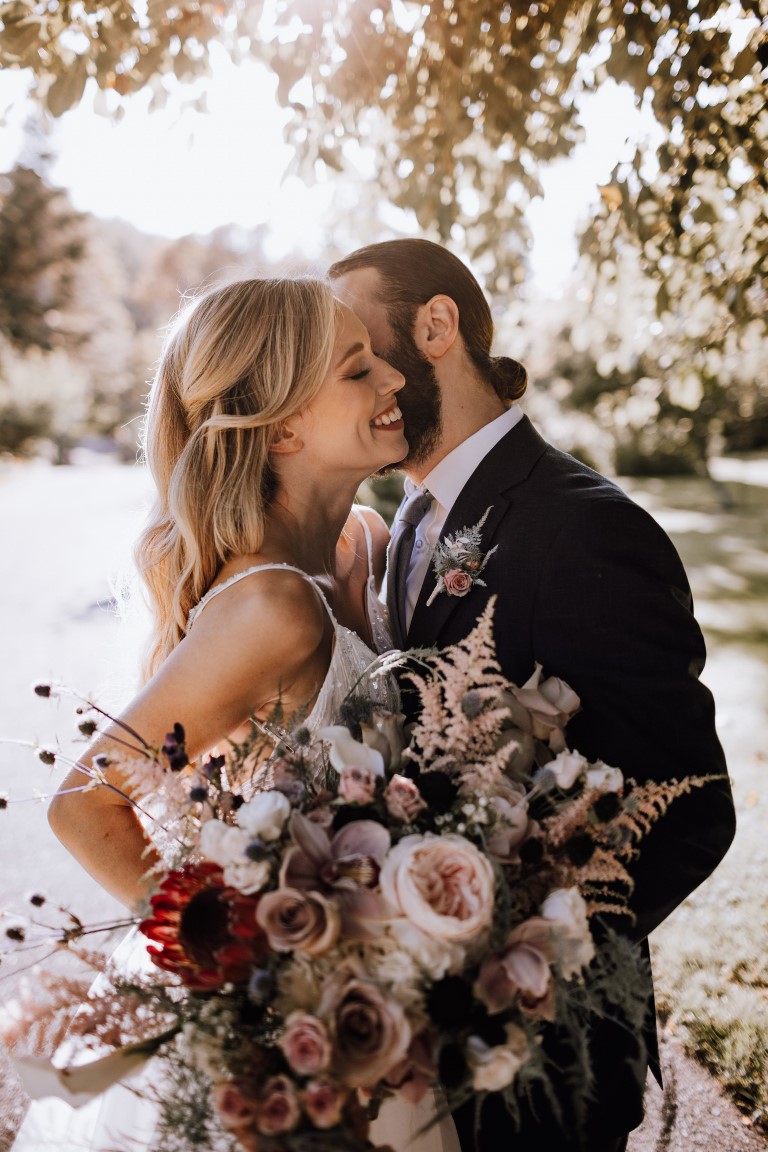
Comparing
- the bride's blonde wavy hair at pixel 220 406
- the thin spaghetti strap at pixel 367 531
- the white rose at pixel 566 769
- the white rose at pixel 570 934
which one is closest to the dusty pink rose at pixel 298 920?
the white rose at pixel 570 934

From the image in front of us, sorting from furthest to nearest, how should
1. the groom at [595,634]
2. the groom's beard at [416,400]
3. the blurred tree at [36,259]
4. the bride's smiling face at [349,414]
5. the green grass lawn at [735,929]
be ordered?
the blurred tree at [36,259] < the green grass lawn at [735,929] < the groom's beard at [416,400] < the bride's smiling face at [349,414] < the groom at [595,634]

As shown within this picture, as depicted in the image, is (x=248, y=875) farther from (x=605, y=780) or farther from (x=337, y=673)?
(x=337, y=673)

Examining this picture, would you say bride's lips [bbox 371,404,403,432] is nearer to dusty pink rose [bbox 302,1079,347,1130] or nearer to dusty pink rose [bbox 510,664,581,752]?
dusty pink rose [bbox 510,664,581,752]

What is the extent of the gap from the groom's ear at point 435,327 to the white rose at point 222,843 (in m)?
2.27

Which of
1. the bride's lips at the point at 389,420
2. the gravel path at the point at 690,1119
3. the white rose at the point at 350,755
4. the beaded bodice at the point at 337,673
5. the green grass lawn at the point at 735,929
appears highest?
the bride's lips at the point at 389,420

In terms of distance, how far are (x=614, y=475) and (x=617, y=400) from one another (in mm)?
21988

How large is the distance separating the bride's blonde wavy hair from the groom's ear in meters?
0.58

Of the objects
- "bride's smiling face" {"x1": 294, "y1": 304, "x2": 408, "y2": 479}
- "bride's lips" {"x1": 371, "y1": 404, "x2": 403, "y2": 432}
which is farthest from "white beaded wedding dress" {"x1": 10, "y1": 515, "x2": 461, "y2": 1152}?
"bride's lips" {"x1": 371, "y1": 404, "x2": 403, "y2": 432}

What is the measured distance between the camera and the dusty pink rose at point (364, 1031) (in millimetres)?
1153

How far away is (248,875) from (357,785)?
21 cm

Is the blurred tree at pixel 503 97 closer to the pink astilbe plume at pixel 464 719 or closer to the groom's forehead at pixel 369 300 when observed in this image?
the groom's forehead at pixel 369 300

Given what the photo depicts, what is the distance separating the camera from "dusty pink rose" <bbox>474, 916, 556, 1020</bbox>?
1229 millimetres

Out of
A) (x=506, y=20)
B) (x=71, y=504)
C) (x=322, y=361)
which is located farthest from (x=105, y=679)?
(x=71, y=504)

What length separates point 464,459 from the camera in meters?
3.02
